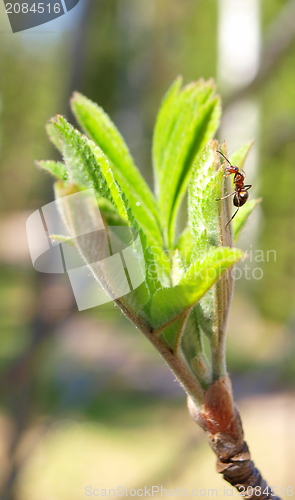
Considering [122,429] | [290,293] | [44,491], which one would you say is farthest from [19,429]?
[290,293]

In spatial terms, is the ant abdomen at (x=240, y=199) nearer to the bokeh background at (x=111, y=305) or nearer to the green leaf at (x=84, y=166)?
the bokeh background at (x=111, y=305)

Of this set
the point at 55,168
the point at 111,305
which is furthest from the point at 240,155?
the point at 111,305

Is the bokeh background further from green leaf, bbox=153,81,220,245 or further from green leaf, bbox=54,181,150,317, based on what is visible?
green leaf, bbox=54,181,150,317

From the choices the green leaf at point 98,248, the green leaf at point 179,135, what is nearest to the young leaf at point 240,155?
the green leaf at point 179,135

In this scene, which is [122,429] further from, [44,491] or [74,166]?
[74,166]

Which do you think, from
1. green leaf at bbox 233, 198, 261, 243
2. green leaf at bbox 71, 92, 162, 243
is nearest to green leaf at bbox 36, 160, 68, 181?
green leaf at bbox 71, 92, 162, 243

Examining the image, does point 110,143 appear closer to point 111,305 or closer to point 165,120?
point 165,120
